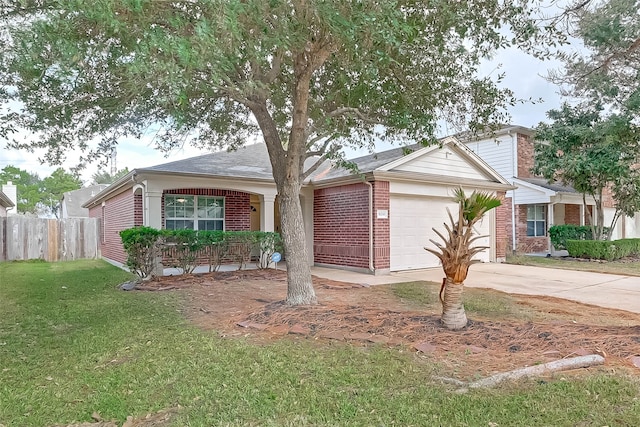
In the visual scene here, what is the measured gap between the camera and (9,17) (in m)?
5.28

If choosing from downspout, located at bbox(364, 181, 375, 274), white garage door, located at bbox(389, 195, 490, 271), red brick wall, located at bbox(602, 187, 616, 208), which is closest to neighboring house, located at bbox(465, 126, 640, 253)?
red brick wall, located at bbox(602, 187, 616, 208)

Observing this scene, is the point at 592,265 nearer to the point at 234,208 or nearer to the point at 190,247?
the point at 234,208

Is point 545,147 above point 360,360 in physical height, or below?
above

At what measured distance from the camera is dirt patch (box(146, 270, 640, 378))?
4137 mm

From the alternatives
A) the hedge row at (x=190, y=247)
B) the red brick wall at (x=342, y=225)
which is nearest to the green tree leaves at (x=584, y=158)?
the red brick wall at (x=342, y=225)

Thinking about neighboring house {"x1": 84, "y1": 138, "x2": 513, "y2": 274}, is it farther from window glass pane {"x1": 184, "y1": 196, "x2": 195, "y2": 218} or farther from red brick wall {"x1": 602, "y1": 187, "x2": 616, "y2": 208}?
red brick wall {"x1": 602, "y1": 187, "x2": 616, "y2": 208}

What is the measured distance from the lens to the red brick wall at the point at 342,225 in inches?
454

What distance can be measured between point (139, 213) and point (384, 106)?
25.4 feet

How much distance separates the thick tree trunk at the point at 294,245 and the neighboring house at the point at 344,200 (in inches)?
177

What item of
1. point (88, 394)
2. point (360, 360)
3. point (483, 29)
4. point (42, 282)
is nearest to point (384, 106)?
point (483, 29)

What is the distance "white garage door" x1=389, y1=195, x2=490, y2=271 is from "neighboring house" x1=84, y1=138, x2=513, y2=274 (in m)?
0.03

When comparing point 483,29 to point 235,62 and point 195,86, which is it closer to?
point 235,62

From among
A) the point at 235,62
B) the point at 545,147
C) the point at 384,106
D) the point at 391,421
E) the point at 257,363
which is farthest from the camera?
the point at 545,147

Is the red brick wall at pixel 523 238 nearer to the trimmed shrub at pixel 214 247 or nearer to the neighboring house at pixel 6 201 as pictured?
the trimmed shrub at pixel 214 247
